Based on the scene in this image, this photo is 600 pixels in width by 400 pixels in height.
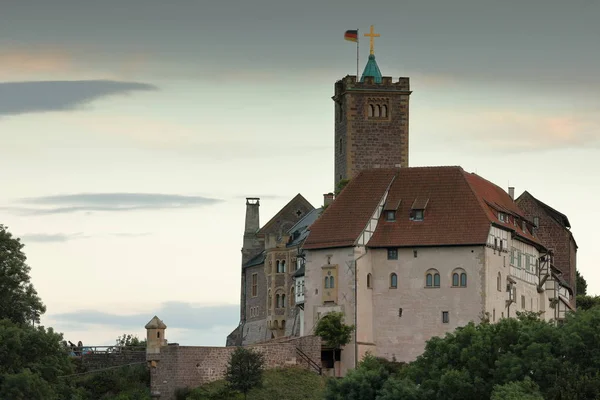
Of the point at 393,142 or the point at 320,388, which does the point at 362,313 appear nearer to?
the point at 320,388

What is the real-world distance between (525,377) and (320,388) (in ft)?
53.7

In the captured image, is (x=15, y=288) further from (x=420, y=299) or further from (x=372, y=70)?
(x=372, y=70)

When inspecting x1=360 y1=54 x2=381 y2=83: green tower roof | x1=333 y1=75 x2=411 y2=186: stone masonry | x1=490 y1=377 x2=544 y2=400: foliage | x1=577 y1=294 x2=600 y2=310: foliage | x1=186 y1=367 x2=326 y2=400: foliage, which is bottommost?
x1=490 y1=377 x2=544 y2=400: foliage

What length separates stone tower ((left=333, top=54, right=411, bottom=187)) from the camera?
137 m

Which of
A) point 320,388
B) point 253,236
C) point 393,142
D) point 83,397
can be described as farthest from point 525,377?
point 253,236

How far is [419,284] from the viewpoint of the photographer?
12188 centimetres

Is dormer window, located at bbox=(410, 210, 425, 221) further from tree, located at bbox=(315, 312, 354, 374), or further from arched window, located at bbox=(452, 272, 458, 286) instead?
tree, located at bbox=(315, 312, 354, 374)

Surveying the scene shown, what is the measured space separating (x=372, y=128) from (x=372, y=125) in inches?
9.2

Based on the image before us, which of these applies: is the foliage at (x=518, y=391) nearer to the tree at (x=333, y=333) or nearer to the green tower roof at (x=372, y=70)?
the tree at (x=333, y=333)

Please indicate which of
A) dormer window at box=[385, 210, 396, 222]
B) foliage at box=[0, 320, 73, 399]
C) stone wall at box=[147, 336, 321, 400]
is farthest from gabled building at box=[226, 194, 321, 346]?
foliage at box=[0, 320, 73, 399]

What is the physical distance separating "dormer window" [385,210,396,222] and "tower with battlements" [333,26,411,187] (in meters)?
12.6

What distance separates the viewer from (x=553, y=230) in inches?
5846

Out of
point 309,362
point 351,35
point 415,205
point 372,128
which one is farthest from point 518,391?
point 351,35

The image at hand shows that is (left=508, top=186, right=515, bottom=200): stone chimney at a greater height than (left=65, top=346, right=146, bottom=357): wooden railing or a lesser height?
greater
